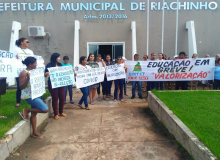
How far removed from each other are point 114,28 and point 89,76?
6061 mm

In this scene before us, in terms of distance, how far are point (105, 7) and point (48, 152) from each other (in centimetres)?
970

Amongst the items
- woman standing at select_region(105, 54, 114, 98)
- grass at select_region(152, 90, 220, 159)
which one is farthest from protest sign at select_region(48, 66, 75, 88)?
grass at select_region(152, 90, 220, 159)

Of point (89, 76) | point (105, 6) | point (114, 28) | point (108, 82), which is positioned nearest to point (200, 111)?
point (89, 76)

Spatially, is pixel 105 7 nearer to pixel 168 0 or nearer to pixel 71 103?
pixel 168 0

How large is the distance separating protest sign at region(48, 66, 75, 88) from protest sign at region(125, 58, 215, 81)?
271 cm

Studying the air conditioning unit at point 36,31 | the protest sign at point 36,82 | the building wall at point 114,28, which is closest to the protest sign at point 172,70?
the protest sign at point 36,82

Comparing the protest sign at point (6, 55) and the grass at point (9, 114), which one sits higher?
the protest sign at point (6, 55)

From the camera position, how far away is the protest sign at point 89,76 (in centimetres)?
609

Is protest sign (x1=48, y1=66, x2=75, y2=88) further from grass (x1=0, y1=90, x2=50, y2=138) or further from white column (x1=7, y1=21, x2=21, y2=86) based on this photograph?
white column (x1=7, y1=21, x2=21, y2=86)

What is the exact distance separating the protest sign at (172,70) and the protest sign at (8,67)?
4226 millimetres

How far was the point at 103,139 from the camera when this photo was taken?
13.6ft

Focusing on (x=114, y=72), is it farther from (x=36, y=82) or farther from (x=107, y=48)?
(x=107, y=48)

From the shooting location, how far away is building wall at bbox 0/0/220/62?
11469 millimetres

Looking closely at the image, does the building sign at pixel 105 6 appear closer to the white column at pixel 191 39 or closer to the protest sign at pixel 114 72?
the white column at pixel 191 39
